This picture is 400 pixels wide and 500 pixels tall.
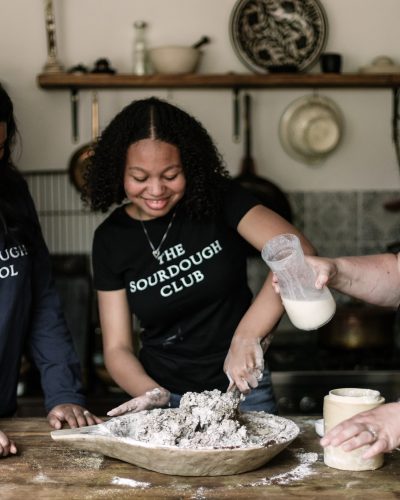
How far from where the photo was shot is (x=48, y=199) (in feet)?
12.8

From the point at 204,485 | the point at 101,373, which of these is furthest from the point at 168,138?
the point at 101,373

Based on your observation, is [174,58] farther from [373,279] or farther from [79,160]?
[373,279]

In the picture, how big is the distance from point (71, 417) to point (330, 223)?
7.61 ft

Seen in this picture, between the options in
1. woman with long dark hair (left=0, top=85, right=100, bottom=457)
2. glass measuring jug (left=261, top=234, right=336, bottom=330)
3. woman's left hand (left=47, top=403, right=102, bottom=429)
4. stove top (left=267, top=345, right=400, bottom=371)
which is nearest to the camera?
glass measuring jug (left=261, top=234, right=336, bottom=330)

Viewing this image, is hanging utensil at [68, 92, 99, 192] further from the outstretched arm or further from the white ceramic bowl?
the outstretched arm

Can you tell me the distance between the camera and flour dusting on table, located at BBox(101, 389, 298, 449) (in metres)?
1.58

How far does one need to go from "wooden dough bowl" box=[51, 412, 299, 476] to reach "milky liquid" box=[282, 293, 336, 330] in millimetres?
242

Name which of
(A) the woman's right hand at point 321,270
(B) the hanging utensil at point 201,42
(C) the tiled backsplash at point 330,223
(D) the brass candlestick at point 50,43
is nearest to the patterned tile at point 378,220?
(C) the tiled backsplash at point 330,223

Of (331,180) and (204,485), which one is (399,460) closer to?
(204,485)

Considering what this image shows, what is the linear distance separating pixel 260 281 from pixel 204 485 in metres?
2.46

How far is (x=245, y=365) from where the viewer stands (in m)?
1.90

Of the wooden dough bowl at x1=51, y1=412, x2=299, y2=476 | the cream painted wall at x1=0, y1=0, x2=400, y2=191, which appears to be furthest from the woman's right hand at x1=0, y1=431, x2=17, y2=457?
the cream painted wall at x1=0, y1=0, x2=400, y2=191

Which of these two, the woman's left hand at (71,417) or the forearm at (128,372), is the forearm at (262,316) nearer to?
the forearm at (128,372)

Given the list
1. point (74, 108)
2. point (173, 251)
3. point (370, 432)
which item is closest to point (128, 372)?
point (173, 251)
